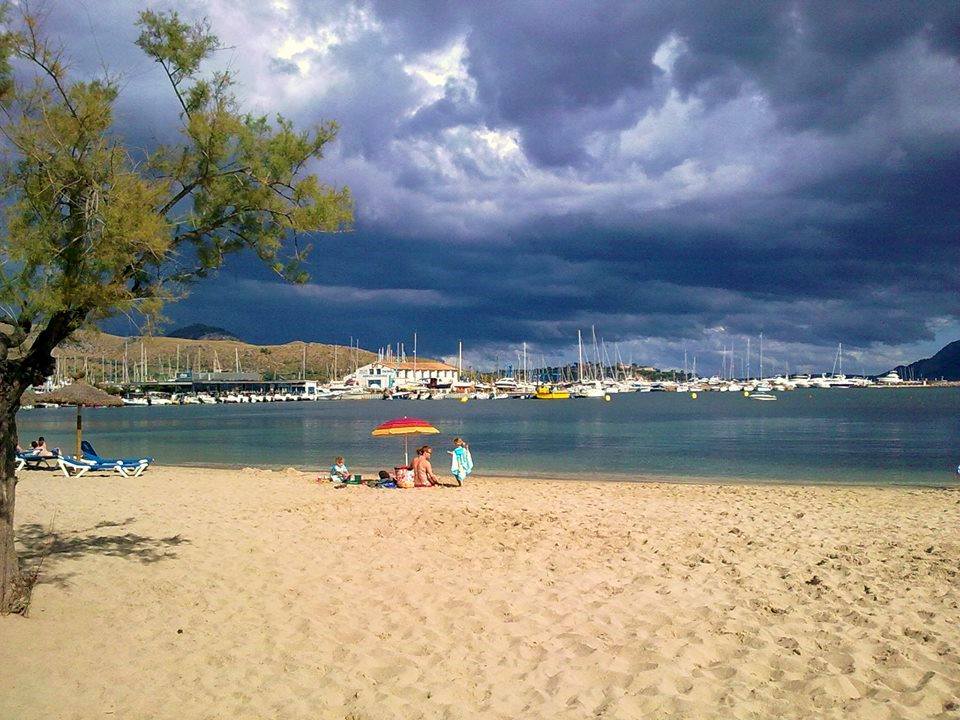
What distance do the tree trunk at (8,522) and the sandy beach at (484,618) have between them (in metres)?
0.23

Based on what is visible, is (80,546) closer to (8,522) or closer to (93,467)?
(8,522)

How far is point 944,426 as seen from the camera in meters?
54.5

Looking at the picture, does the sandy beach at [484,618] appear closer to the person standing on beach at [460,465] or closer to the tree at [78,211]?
the tree at [78,211]

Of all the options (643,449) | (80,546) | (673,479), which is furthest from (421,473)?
(643,449)

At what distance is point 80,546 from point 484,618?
6504 millimetres

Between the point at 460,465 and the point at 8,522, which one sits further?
the point at 460,465

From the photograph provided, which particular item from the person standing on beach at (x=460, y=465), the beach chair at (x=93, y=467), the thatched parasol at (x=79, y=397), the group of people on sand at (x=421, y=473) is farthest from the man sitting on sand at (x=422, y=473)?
the thatched parasol at (x=79, y=397)

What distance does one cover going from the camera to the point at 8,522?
7004 millimetres

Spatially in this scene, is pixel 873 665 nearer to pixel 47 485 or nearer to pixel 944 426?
pixel 47 485

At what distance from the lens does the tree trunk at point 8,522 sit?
6.89 meters

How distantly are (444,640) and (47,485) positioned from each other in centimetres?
1580

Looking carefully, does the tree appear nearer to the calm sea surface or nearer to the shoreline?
the shoreline

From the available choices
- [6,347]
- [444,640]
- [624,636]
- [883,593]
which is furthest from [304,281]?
[883,593]

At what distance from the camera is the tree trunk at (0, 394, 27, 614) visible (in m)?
6.89
